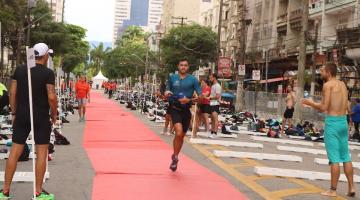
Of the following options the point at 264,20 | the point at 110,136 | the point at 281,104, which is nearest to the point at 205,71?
the point at 264,20

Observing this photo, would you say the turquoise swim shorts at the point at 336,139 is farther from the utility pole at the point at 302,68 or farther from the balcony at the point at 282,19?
the balcony at the point at 282,19

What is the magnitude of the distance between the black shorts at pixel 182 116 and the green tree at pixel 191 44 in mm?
51149

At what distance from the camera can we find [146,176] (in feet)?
30.0

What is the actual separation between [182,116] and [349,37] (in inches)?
1020

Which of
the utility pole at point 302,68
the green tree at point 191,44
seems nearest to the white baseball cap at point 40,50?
the utility pole at point 302,68

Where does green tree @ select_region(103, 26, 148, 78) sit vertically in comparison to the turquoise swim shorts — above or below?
above

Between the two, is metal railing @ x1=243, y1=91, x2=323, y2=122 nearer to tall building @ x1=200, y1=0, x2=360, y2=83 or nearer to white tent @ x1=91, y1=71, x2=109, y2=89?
tall building @ x1=200, y1=0, x2=360, y2=83

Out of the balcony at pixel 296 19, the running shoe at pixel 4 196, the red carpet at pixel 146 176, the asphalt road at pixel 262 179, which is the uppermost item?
the balcony at pixel 296 19

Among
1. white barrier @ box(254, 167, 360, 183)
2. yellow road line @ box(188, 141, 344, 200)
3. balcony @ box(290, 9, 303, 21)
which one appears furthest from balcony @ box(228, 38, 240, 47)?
white barrier @ box(254, 167, 360, 183)

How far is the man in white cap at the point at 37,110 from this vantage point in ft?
22.2

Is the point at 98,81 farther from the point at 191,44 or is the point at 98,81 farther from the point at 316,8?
the point at 316,8

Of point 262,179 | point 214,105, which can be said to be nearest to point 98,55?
point 214,105

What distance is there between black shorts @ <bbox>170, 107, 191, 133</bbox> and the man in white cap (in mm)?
3392

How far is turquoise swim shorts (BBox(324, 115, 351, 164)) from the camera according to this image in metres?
8.29
